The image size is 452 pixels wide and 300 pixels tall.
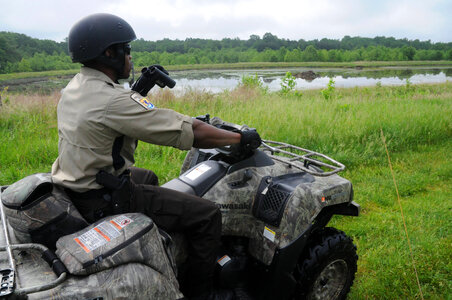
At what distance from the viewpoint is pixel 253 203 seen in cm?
294

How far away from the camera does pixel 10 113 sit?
8758mm

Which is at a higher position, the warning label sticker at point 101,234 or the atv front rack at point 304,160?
the atv front rack at point 304,160

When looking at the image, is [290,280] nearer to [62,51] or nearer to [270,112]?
[270,112]

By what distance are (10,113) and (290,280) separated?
26.9ft

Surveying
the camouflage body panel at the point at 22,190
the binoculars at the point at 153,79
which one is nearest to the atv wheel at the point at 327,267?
the binoculars at the point at 153,79

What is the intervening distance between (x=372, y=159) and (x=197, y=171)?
492 centimetres

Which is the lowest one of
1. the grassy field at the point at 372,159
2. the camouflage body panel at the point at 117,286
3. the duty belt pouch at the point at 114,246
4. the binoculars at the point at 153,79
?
the grassy field at the point at 372,159

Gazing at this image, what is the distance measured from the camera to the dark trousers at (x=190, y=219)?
8.18 feet

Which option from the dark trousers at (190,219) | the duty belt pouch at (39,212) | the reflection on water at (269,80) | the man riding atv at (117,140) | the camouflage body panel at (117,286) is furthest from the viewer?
the reflection on water at (269,80)

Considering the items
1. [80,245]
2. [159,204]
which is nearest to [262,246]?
[159,204]

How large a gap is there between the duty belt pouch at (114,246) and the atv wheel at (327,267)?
1268 millimetres

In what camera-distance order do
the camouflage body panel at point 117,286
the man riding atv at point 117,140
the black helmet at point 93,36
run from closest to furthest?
the camouflage body panel at point 117,286, the man riding atv at point 117,140, the black helmet at point 93,36

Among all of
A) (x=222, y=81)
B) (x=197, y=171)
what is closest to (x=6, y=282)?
(x=197, y=171)

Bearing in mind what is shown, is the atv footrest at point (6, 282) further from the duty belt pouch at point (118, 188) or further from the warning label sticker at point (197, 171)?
the warning label sticker at point (197, 171)
